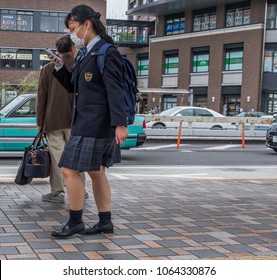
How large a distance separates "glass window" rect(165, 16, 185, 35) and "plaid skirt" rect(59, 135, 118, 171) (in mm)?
48840

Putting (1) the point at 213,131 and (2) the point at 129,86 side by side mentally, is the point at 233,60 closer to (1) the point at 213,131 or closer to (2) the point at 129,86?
(1) the point at 213,131

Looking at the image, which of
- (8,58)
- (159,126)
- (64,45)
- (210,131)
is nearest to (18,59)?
(8,58)

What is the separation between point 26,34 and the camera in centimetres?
4922

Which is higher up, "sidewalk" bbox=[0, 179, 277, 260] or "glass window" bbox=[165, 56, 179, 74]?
"glass window" bbox=[165, 56, 179, 74]

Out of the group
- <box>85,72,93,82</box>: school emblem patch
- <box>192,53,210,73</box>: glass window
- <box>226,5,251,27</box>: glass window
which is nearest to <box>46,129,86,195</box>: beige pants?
<box>85,72,93,82</box>: school emblem patch

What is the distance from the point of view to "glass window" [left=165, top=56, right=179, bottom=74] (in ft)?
173

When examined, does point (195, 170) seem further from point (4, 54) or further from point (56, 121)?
point (4, 54)

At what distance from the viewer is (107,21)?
54.3 meters

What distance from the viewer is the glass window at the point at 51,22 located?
49.5 metres

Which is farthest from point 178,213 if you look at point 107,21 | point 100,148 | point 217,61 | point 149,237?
point 107,21

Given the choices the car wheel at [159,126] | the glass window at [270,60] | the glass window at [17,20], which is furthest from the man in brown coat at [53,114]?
the glass window at [17,20]

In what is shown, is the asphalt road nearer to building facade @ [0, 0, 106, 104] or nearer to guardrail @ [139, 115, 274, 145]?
guardrail @ [139, 115, 274, 145]

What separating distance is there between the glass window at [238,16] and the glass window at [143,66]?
545 inches

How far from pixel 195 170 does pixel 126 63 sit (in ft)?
22.5
